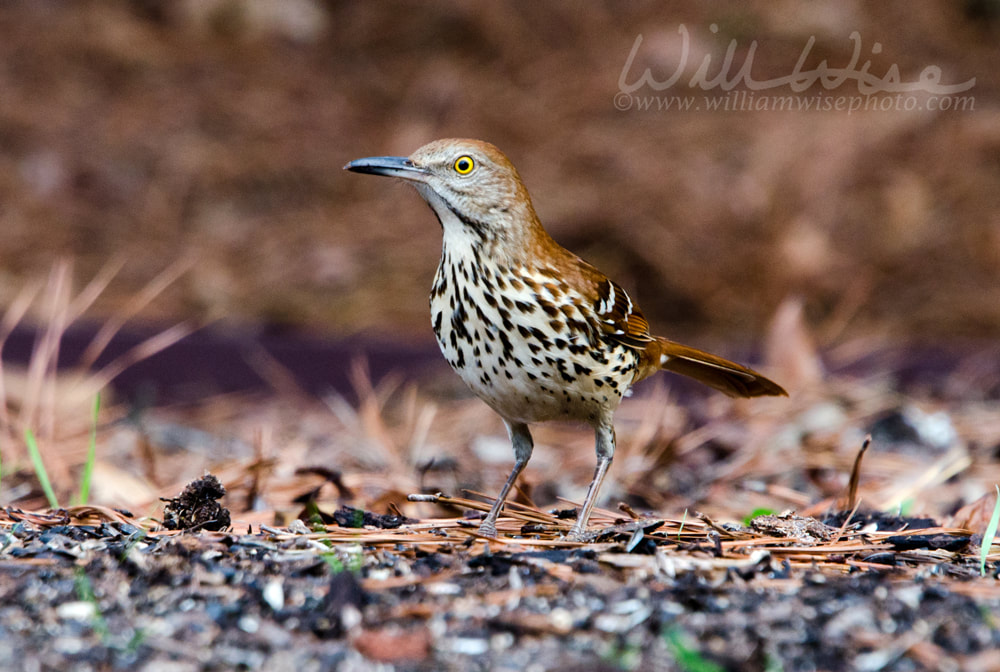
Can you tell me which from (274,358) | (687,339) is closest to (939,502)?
(687,339)

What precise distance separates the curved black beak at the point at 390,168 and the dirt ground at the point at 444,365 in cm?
98

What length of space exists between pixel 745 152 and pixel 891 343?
2645mm

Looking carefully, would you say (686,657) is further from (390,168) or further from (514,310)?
(390,168)

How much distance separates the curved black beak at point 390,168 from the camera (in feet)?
11.4

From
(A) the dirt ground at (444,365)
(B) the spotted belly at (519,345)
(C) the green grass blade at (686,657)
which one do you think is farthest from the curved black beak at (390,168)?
(C) the green grass blade at (686,657)

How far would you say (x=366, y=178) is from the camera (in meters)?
9.55

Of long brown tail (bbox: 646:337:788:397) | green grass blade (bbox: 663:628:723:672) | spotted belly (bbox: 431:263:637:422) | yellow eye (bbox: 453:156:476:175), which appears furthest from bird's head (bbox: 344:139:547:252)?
green grass blade (bbox: 663:628:723:672)

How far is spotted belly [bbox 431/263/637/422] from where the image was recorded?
10.7 feet

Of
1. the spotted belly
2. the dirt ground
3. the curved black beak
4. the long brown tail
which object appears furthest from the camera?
the long brown tail

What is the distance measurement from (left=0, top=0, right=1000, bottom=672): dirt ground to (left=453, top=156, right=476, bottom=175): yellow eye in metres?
1.00

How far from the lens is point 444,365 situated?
258 inches

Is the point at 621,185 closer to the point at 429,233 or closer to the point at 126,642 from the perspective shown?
the point at 429,233

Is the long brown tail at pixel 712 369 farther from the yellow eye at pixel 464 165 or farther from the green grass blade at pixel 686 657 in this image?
the green grass blade at pixel 686 657

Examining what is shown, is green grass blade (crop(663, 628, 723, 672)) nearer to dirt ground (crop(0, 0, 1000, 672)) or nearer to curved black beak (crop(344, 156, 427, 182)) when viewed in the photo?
dirt ground (crop(0, 0, 1000, 672))
